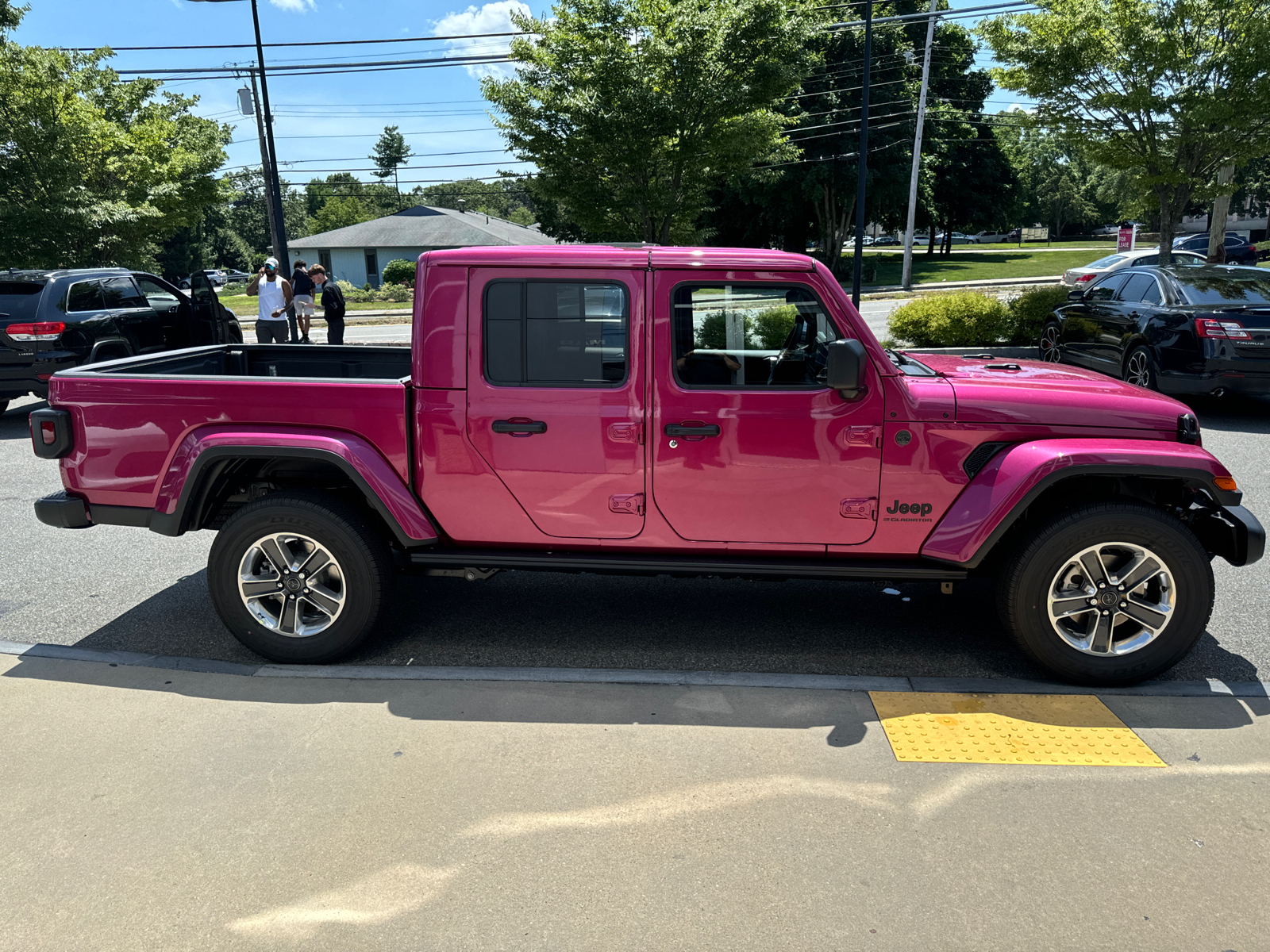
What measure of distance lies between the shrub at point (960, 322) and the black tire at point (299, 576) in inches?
502

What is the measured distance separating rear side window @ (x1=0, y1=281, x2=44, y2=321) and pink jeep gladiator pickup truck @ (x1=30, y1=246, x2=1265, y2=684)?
7.26 meters

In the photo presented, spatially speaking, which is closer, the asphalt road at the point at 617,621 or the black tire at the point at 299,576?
the black tire at the point at 299,576

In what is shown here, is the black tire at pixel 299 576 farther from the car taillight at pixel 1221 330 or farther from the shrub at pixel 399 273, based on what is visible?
the shrub at pixel 399 273

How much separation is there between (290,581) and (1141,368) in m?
9.62

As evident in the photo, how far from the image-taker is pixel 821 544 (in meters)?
4.30

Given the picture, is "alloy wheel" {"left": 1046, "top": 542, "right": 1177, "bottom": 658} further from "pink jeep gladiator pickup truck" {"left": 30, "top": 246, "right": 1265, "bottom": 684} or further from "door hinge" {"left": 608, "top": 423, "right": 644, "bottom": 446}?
"door hinge" {"left": 608, "top": 423, "right": 644, "bottom": 446}

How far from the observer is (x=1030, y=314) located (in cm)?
1525

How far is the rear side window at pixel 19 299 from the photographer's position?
10.4 meters

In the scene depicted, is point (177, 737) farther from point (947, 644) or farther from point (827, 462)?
point (947, 644)

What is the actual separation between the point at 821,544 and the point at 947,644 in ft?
3.20

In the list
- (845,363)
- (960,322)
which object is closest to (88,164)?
(960,322)

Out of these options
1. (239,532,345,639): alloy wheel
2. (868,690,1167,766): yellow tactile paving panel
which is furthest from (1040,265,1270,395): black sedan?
(239,532,345,639): alloy wheel

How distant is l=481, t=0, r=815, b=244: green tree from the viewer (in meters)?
16.4

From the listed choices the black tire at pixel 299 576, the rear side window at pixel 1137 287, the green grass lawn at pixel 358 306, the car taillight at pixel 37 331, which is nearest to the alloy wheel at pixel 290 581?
the black tire at pixel 299 576
